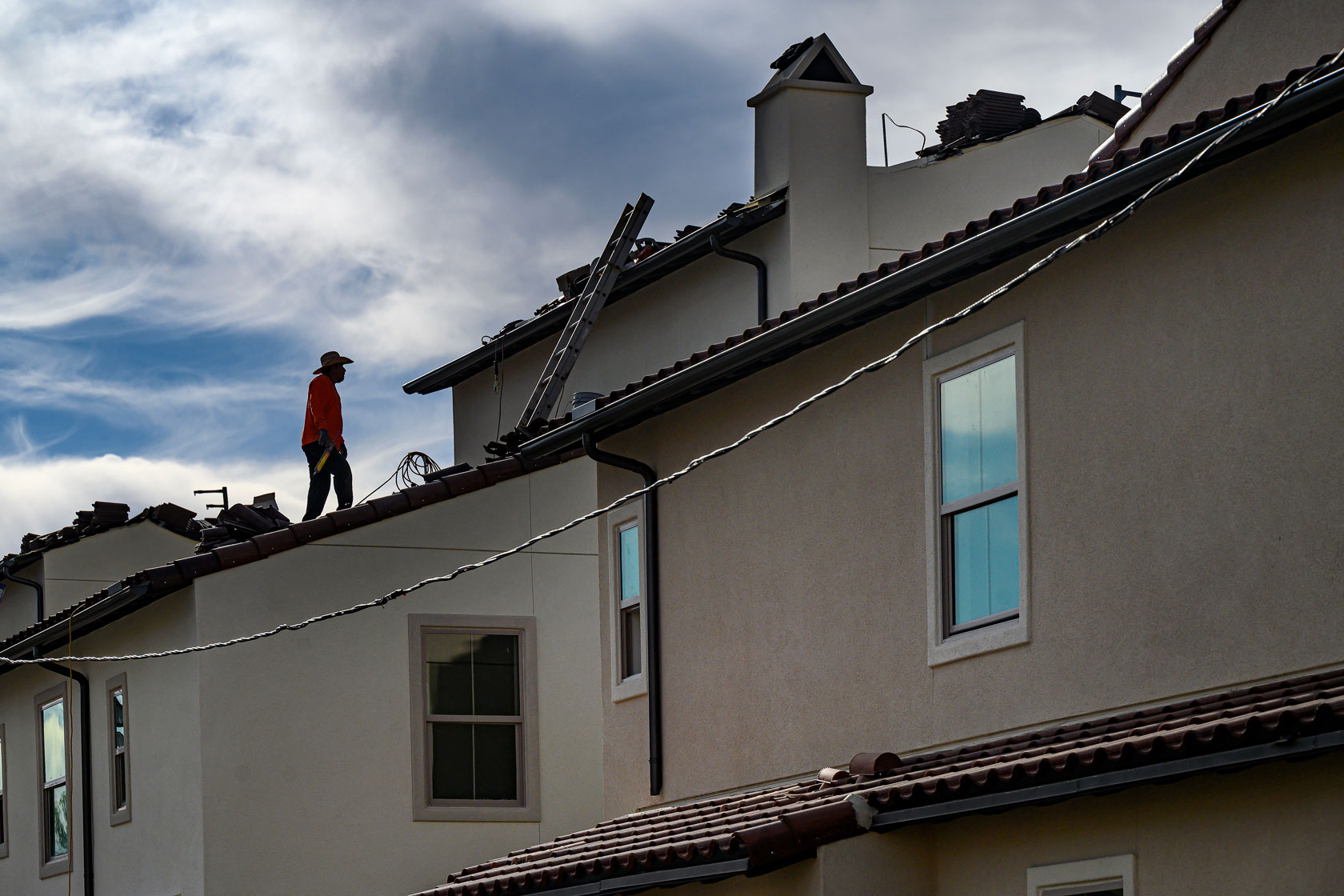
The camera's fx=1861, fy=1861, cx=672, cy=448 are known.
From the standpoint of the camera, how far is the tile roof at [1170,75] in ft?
43.5

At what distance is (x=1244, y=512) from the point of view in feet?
30.1

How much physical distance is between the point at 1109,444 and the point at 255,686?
995 cm

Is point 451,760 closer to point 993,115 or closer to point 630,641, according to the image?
point 630,641

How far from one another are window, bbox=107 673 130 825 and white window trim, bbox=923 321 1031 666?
1109cm

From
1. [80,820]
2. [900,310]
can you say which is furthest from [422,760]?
[900,310]

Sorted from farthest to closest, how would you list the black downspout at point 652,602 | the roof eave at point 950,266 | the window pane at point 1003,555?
the black downspout at point 652,602
the window pane at point 1003,555
the roof eave at point 950,266

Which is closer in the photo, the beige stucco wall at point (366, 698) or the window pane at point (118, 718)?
the beige stucco wall at point (366, 698)

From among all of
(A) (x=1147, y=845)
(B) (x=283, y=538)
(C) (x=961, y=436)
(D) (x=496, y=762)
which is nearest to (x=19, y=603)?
(B) (x=283, y=538)

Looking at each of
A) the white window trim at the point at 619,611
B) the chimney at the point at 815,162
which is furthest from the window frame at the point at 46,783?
the chimney at the point at 815,162

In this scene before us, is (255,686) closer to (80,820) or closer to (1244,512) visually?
(80,820)

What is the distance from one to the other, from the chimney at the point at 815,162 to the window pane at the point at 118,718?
8074 mm

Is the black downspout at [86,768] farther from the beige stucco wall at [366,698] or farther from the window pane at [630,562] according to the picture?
the window pane at [630,562]

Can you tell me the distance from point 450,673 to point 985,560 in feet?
27.8

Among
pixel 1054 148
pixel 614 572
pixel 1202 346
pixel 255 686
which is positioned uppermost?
pixel 1054 148
